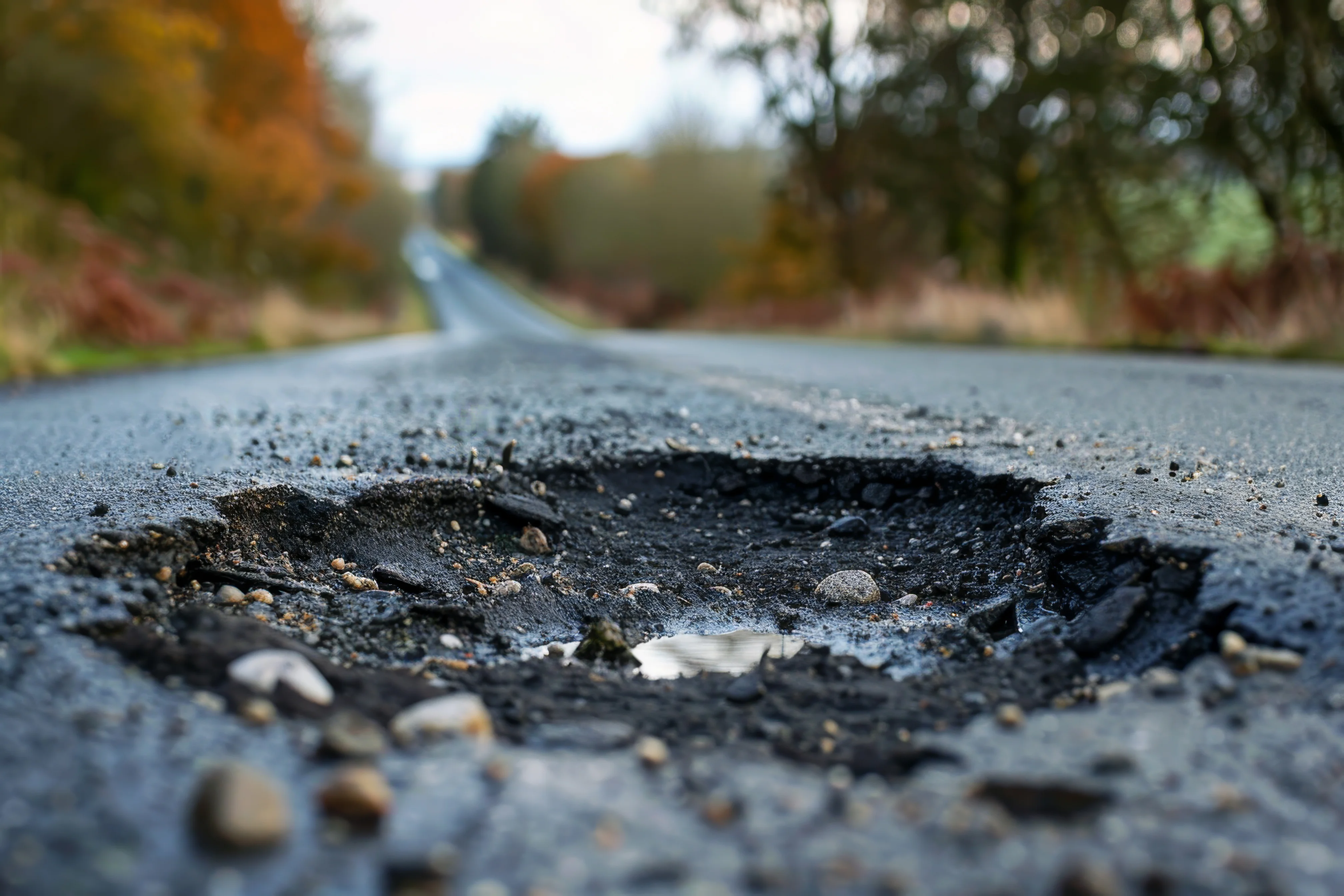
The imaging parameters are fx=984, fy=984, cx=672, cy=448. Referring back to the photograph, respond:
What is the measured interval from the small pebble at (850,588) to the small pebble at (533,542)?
701mm

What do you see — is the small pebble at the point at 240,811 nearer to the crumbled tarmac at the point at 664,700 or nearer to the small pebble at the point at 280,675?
the crumbled tarmac at the point at 664,700

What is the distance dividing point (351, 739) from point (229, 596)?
34.2 inches

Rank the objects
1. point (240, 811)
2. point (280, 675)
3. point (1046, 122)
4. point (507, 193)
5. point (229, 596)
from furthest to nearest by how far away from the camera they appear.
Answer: point (507, 193)
point (1046, 122)
point (229, 596)
point (280, 675)
point (240, 811)

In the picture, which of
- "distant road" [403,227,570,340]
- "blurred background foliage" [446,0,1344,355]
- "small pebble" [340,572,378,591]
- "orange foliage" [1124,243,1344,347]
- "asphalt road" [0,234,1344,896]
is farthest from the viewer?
"distant road" [403,227,570,340]

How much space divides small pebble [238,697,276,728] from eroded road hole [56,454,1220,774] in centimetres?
2

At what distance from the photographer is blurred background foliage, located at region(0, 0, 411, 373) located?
9.98 meters

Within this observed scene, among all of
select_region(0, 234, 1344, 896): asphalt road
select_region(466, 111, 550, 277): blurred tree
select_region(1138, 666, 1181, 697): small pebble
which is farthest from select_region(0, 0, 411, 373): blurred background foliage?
select_region(466, 111, 550, 277): blurred tree

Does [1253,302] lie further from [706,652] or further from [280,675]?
[280,675]

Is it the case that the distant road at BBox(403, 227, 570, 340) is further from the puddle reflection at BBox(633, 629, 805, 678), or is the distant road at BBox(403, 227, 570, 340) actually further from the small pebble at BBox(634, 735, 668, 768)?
the small pebble at BBox(634, 735, 668, 768)

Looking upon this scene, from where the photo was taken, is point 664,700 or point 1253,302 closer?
point 664,700

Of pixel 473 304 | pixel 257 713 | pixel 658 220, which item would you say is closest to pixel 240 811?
pixel 257 713

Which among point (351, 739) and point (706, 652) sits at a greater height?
point (351, 739)

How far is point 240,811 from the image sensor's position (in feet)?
3.27

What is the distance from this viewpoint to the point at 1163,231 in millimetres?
14242
